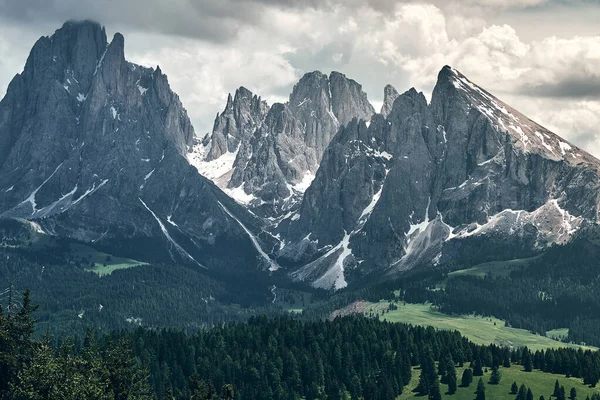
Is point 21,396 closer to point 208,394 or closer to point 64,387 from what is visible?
point 64,387

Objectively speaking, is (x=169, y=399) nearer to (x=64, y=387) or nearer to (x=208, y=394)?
(x=208, y=394)

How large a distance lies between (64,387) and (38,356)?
1861 cm

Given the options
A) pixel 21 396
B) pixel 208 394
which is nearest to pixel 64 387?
pixel 21 396

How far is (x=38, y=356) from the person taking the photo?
196875 mm

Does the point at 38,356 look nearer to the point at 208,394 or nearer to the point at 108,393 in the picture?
the point at 108,393

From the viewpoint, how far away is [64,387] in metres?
180

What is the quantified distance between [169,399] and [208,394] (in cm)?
651

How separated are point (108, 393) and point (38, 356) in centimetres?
1351

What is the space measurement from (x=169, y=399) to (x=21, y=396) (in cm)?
2395

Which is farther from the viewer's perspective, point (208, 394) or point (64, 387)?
point (208, 394)

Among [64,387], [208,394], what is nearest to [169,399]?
[208,394]

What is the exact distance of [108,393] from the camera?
195125mm

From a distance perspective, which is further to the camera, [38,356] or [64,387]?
[38,356]

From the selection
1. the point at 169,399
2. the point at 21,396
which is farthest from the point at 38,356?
the point at 169,399
